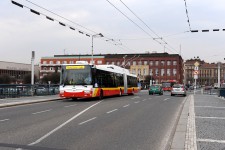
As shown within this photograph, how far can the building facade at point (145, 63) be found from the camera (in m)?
136

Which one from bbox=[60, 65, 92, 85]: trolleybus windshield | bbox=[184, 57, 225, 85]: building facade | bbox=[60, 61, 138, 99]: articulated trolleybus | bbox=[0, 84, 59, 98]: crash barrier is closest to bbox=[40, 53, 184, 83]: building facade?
bbox=[184, 57, 225, 85]: building facade

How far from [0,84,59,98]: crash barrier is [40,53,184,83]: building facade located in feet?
313

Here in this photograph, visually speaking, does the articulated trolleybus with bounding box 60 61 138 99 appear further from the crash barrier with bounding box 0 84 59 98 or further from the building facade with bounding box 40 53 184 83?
the building facade with bounding box 40 53 184 83

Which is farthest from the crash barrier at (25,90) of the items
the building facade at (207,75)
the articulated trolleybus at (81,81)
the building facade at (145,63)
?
the building facade at (207,75)

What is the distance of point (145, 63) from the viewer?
14112 cm

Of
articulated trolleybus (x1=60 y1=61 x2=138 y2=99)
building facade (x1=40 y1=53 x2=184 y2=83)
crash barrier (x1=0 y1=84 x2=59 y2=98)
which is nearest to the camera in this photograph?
articulated trolleybus (x1=60 y1=61 x2=138 y2=99)

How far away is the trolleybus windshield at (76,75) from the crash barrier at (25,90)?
17.2 feet

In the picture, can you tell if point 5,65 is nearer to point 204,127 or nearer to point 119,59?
point 119,59

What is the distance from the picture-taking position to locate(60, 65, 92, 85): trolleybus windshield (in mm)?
28766

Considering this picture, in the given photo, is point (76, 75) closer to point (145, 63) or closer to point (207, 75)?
point (145, 63)

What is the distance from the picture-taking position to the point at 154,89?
5138 cm

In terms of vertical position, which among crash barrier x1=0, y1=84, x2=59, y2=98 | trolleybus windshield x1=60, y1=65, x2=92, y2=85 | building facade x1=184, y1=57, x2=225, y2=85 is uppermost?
building facade x1=184, y1=57, x2=225, y2=85

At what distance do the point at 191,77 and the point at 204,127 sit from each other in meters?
171

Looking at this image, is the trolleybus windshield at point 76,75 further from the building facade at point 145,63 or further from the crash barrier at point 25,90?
the building facade at point 145,63
